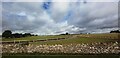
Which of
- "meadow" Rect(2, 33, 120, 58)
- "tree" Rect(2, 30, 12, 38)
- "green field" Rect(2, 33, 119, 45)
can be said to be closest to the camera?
"meadow" Rect(2, 33, 120, 58)

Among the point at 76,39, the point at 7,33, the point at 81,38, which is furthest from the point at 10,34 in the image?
the point at 81,38

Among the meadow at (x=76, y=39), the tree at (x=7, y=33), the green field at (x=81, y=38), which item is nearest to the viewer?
the meadow at (x=76, y=39)

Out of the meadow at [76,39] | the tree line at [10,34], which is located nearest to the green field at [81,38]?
the meadow at [76,39]

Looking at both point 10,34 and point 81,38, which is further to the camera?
point 10,34

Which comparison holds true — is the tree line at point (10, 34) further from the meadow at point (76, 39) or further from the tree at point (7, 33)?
the meadow at point (76, 39)

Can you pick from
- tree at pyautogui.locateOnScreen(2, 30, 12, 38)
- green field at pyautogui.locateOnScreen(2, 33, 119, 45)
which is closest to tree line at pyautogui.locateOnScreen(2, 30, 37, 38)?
tree at pyautogui.locateOnScreen(2, 30, 12, 38)

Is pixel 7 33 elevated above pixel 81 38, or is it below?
above

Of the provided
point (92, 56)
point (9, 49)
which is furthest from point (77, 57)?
point (9, 49)

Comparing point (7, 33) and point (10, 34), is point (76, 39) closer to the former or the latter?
point (10, 34)

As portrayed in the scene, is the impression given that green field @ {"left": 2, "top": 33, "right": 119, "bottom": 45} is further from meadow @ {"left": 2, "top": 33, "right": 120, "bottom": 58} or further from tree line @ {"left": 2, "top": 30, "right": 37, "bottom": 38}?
tree line @ {"left": 2, "top": 30, "right": 37, "bottom": 38}

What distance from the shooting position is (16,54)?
2133 cm

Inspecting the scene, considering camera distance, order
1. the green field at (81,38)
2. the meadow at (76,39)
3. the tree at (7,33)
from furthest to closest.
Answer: the tree at (7,33)
the green field at (81,38)
the meadow at (76,39)

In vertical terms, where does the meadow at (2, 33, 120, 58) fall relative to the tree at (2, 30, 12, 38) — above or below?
below

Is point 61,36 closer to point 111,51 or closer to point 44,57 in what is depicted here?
point 44,57
